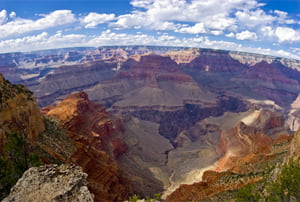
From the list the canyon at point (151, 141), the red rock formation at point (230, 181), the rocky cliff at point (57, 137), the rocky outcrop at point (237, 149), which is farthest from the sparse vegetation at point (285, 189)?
the rocky cliff at point (57, 137)

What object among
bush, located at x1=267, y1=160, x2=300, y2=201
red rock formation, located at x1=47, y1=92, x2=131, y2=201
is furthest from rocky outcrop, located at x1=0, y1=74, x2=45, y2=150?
bush, located at x1=267, y1=160, x2=300, y2=201

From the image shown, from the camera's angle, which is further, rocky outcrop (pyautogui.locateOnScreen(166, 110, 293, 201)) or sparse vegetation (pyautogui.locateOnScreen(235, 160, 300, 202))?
rocky outcrop (pyautogui.locateOnScreen(166, 110, 293, 201))

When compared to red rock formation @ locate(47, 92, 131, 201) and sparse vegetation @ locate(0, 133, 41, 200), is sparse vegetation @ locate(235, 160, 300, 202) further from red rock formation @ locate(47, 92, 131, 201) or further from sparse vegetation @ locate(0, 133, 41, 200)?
red rock formation @ locate(47, 92, 131, 201)

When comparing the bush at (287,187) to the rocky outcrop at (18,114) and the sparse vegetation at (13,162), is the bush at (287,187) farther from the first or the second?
the rocky outcrop at (18,114)

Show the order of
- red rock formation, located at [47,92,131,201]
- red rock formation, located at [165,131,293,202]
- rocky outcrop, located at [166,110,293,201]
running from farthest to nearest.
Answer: red rock formation, located at [47,92,131,201], rocky outcrop, located at [166,110,293,201], red rock formation, located at [165,131,293,202]

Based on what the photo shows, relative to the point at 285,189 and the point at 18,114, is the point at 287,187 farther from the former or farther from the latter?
the point at 18,114

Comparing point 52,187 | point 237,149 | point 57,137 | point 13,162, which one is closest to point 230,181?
point 57,137
